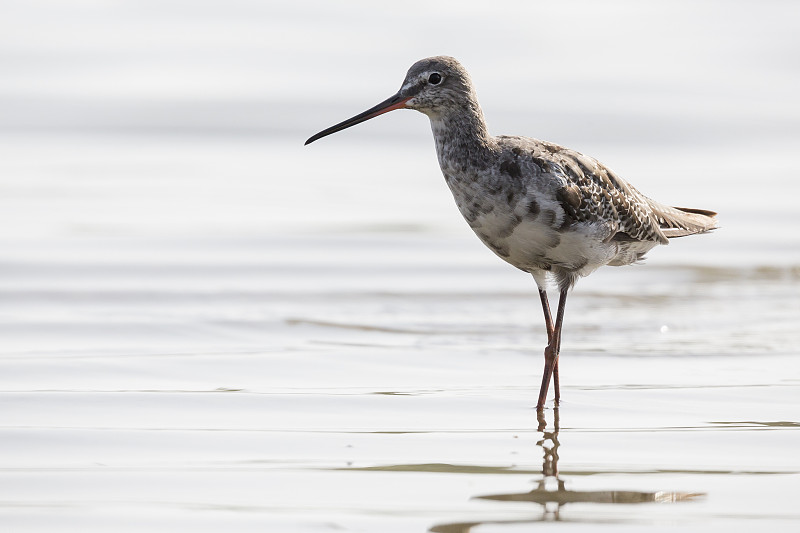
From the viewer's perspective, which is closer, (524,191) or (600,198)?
(524,191)

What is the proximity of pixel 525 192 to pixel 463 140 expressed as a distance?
1.77ft

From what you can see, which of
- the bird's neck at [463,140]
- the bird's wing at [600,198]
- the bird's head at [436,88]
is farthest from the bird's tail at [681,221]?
the bird's head at [436,88]

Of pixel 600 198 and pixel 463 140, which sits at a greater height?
pixel 463 140

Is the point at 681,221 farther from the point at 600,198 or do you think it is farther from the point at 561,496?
the point at 561,496

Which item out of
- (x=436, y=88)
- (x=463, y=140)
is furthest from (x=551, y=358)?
(x=436, y=88)

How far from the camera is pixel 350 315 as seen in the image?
1022 centimetres

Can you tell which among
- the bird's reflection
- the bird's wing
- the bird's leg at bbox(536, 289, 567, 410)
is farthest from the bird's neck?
the bird's reflection

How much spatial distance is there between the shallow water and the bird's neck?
54.5 inches

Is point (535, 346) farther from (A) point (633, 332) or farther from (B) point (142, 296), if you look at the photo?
(B) point (142, 296)

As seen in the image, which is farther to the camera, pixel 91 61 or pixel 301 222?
pixel 91 61

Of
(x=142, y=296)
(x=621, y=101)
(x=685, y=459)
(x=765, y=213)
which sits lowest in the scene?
(x=685, y=459)

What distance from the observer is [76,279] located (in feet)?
36.2

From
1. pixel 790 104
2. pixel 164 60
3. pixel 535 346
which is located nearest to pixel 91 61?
pixel 164 60

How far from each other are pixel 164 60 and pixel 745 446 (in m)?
14.1
